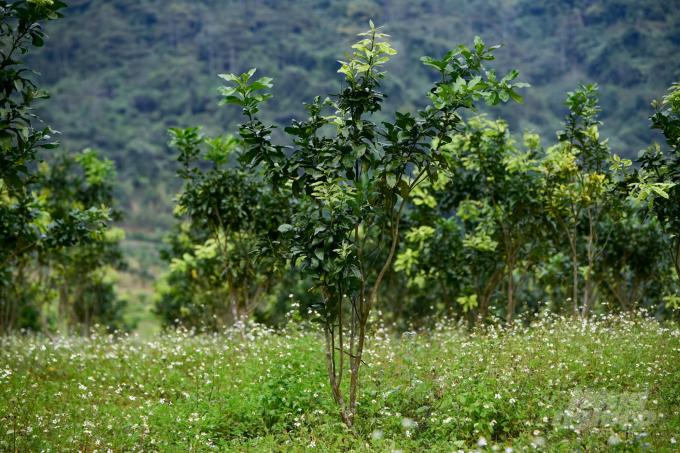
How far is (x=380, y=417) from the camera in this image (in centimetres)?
502

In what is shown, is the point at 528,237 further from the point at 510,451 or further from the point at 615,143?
the point at 615,143

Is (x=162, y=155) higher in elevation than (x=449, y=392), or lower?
higher

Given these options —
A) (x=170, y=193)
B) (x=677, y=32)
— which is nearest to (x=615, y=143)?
(x=677, y=32)

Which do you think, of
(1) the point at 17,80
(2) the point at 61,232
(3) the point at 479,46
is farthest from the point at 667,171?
(2) the point at 61,232

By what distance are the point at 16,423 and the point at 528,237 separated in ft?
26.3

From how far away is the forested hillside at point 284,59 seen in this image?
7825 cm

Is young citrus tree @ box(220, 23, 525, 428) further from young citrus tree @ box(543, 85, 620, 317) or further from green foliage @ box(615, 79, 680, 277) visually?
young citrus tree @ box(543, 85, 620, 317)

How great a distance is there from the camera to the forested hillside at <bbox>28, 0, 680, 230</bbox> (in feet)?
257

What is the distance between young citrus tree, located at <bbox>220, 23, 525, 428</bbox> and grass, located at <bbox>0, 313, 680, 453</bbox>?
1.93 ft

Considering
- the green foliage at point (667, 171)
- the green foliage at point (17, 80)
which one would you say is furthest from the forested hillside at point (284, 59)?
the green foliage at point (667, 171)

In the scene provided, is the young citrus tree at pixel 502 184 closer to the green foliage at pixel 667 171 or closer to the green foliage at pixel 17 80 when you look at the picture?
the green foliage at pixel 667 171

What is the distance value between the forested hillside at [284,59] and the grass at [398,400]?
206 feet

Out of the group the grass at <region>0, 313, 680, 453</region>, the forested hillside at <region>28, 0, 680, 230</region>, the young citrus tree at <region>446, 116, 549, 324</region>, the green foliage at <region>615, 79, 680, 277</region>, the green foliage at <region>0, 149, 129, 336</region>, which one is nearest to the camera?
the grass at <region>0, 313, 680, 453</region>

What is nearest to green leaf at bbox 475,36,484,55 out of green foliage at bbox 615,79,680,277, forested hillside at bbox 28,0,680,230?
green foliage at bbox 615,79,680,277
